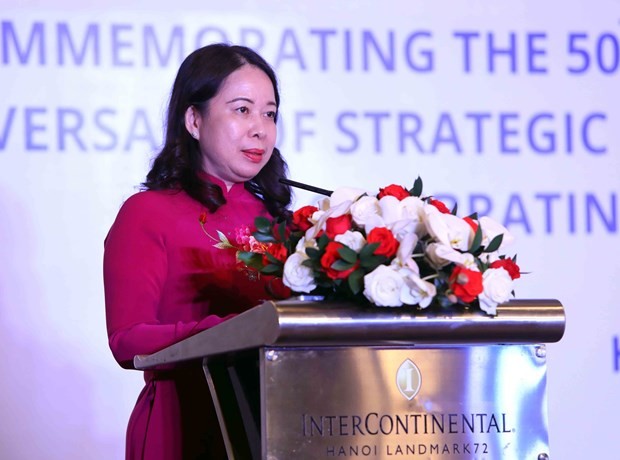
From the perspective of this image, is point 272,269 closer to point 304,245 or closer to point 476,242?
point 304,245

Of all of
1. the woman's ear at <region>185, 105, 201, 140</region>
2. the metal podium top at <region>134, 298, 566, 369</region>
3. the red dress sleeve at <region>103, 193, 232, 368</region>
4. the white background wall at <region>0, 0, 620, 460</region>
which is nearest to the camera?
the metal podium top at <region>134, 298, 566, 369</region>

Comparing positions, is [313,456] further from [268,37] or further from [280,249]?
[268,37]

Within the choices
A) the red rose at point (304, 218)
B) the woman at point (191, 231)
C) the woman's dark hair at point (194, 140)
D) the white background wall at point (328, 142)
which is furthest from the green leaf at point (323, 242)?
the white background wall at point (328, 142)

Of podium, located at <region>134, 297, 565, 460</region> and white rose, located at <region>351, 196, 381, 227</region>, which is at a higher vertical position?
white rose, located at <region>351, 196, 381, 227</region>

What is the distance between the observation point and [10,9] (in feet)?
9.64

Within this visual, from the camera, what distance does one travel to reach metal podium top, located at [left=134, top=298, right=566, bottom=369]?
112 centimetres

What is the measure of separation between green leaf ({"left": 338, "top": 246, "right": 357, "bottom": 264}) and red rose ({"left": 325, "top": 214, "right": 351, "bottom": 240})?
0.04 metres

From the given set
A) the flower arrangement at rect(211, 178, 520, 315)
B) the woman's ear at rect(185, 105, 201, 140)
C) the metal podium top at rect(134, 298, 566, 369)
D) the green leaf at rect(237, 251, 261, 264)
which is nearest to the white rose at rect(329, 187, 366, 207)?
the flower arrangement at rect(211, 178, 520, 315)

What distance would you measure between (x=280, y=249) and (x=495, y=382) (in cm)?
30

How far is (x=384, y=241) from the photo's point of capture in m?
1.21

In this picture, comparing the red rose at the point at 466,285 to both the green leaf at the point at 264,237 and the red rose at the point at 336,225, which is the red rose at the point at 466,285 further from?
the green leaf at the point at 264,237

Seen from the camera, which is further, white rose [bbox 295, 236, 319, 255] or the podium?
white rose [bbox 295, 236, 319, 255]

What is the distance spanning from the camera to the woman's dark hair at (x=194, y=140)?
2.00 m

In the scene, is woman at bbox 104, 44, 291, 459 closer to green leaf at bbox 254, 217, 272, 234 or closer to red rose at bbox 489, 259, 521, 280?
green leaf at bbox 254, 217, 272, 234
